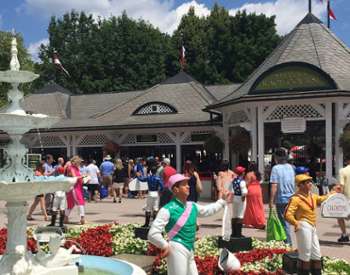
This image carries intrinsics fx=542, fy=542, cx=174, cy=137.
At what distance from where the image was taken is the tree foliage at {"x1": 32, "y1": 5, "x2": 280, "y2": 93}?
166 feet

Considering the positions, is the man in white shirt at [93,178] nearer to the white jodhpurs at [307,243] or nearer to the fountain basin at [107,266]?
the fountain basin at [107,266]

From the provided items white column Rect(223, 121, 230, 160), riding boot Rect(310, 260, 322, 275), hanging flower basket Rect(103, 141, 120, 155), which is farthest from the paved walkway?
hanging flower basket Rect(103, 141, 120, 155)

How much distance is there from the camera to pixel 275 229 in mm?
9914

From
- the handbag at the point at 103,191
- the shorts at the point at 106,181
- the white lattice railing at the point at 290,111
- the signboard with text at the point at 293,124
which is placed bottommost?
the handbag at the point at 103,191

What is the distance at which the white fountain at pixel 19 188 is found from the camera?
6.09 meters

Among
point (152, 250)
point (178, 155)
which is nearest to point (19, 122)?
point (152, 250)

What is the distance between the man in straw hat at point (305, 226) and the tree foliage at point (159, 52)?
42746mm

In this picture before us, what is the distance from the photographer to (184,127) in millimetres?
26969

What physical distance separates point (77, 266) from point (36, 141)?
2519cm

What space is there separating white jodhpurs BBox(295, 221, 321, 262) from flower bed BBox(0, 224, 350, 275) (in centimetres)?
52

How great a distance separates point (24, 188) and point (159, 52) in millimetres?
50455

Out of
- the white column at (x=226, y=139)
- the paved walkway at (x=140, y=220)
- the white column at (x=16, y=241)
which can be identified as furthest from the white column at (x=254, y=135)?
the white column at (x=16, y=241)

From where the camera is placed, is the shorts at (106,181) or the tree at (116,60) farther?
the tree at (116,60)

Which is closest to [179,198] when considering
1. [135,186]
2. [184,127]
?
[135,186]
